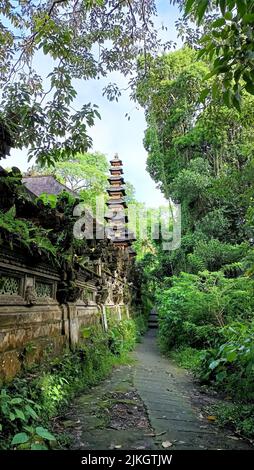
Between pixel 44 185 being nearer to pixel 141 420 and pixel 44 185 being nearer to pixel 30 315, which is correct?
pixel 30 315

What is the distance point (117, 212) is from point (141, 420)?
682 inches

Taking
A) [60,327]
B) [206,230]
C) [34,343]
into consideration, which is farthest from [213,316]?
[206,230]

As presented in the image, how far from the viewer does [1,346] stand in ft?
11.5

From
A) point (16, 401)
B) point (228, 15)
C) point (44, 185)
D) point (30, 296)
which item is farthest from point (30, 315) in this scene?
point (44, 185)

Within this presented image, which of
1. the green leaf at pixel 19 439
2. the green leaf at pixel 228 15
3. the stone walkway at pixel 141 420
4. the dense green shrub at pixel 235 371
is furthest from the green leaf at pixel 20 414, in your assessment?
the green leaf at pixel 228 15

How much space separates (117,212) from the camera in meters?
21.0

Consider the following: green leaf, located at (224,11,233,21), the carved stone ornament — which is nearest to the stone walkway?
the carved stone ornament

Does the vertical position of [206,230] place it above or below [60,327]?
above

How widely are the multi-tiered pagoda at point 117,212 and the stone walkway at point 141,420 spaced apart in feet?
42.1

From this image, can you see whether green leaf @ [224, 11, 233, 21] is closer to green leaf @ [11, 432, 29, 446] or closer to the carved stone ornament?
green leaf @ [11, 432, 29, 446]

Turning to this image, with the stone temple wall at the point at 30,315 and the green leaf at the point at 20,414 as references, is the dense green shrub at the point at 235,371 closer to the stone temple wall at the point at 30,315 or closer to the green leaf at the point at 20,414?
the green leaf at the point at 20,414

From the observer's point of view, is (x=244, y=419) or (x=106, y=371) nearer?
(x=244, y=419)

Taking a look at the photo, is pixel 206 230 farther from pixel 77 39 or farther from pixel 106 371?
pixel 77 39
